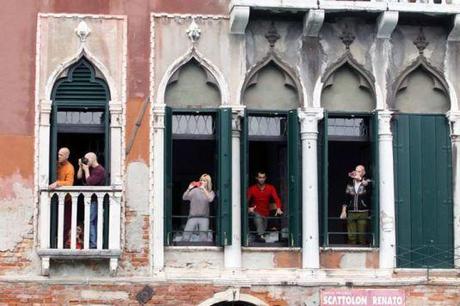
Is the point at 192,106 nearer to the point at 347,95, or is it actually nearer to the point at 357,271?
the point at 347,95

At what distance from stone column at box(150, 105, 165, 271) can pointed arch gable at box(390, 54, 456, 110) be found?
3468mm

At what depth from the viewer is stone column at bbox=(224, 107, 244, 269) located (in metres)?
16.2

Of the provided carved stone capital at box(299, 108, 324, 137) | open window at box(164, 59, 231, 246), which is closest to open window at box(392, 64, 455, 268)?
carved stone capital at box(299, 108, 324, 137)

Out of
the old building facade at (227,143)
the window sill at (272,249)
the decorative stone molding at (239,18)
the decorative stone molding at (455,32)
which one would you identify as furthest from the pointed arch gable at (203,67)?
the decorative stone molding at (455,32)

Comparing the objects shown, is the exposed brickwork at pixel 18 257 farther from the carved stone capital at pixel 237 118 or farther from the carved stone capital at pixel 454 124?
the carved stone capital at pixel 454 124

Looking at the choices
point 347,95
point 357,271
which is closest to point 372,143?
point 347,95

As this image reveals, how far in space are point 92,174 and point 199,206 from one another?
1591 mm

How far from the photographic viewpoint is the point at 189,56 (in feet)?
54.2

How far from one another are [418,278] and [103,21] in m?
5.83

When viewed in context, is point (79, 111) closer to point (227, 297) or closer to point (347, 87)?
point (227, 297)

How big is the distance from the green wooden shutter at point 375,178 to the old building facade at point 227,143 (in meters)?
0.03

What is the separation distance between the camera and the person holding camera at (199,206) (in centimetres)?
1639

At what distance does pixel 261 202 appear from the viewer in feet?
54.6

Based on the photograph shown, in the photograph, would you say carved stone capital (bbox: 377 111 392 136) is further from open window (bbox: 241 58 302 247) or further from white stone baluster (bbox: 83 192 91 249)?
white stone baluster (bbox: 83 192 91 249)
